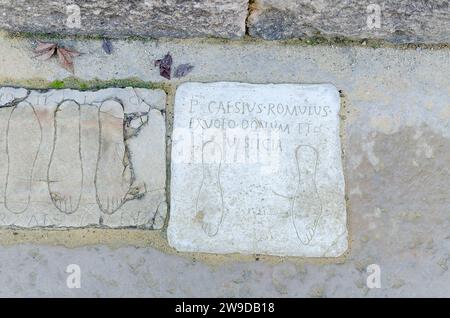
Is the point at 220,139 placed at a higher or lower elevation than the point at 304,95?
lower

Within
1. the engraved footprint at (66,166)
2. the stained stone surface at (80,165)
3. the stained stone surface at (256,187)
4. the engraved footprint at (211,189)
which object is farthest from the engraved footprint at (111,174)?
the engraved footprint at (211,189)

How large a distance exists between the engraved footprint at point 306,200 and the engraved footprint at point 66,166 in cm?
111

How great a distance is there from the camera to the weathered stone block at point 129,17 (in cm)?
281

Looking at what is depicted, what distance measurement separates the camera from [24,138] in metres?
2.96

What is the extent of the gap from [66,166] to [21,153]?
0.24 m

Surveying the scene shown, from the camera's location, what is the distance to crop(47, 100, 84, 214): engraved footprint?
294 cm

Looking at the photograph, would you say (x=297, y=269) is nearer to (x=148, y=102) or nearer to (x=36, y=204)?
(x=148, y=102)

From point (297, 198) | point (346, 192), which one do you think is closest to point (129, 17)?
point (297, 198)

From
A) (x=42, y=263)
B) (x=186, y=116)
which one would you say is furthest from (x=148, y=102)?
(x=42, y=263)

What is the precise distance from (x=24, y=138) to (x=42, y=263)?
65 centimetres

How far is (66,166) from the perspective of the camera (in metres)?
2.95

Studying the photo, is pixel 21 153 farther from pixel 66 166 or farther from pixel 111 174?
pixel 111 174
